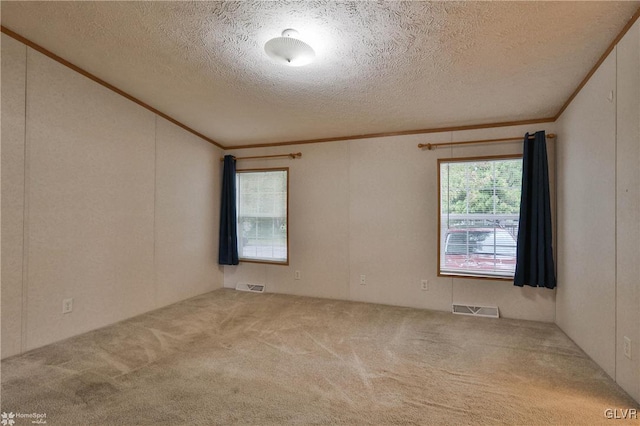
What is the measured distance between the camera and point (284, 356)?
249 cm

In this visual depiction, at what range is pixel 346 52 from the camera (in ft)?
7.64

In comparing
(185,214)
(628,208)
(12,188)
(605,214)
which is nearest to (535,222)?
(605,214)

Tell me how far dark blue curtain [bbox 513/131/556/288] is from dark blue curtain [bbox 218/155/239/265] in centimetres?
379

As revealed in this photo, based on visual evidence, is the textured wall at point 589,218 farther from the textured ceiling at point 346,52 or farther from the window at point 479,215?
the window at point 479,215

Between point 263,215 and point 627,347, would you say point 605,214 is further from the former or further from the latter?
point 263,215

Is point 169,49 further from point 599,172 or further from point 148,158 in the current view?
point 599,172

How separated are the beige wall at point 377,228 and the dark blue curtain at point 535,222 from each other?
0.23 m

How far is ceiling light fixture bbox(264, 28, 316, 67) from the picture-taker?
206 centimetres

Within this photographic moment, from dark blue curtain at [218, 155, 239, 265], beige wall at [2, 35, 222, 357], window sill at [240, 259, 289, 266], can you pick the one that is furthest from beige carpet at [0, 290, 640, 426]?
dark blue curtain at [218, 155, 239, 265]

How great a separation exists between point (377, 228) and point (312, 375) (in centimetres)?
224

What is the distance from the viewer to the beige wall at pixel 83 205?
242 cm

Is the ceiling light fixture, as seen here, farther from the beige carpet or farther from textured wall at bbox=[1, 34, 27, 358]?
the beige carpet

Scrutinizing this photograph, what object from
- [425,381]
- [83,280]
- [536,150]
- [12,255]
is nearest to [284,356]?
[425,381]

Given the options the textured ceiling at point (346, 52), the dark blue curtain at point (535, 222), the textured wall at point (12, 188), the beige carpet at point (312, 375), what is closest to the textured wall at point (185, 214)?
the textured ceiling at point (346, 52)
